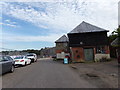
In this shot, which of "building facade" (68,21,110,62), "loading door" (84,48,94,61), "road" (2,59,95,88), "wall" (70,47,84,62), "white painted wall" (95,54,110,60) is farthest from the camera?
"wall" (70,47,84,62)

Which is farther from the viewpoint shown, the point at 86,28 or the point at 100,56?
the point at 86,28

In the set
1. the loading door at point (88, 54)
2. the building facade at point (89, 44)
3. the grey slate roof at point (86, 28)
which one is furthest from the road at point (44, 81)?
the grey slate roof at point (86, 28)

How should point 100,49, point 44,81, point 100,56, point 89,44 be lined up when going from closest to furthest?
point 44,81 → point 100,56 → point 100,49 → point 89,44

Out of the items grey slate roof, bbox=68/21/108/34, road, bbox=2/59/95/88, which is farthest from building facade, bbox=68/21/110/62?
road, bbox=2/59/95/88

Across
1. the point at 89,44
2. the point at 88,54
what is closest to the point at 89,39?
the point at 89,44

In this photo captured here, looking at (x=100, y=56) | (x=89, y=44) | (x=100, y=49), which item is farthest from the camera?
(x=89, y=44)

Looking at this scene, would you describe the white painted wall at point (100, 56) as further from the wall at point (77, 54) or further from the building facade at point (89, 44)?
the wall at point (77, 54)

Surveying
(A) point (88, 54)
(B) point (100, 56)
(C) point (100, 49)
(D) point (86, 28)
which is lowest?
(B) point (100, 56)

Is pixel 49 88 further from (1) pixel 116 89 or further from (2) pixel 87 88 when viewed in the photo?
(1) pixel 116 89

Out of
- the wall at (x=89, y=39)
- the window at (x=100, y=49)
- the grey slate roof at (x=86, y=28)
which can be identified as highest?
the grey slate roof at (x=86, y=28)

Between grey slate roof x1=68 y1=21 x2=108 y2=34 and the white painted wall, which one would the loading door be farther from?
grey slate roof x1=68 y1=21 x2=108 y2=34

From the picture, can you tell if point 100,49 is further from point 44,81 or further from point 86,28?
point 44,81

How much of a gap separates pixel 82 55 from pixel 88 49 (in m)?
1.56

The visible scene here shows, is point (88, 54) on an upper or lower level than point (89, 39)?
lower
